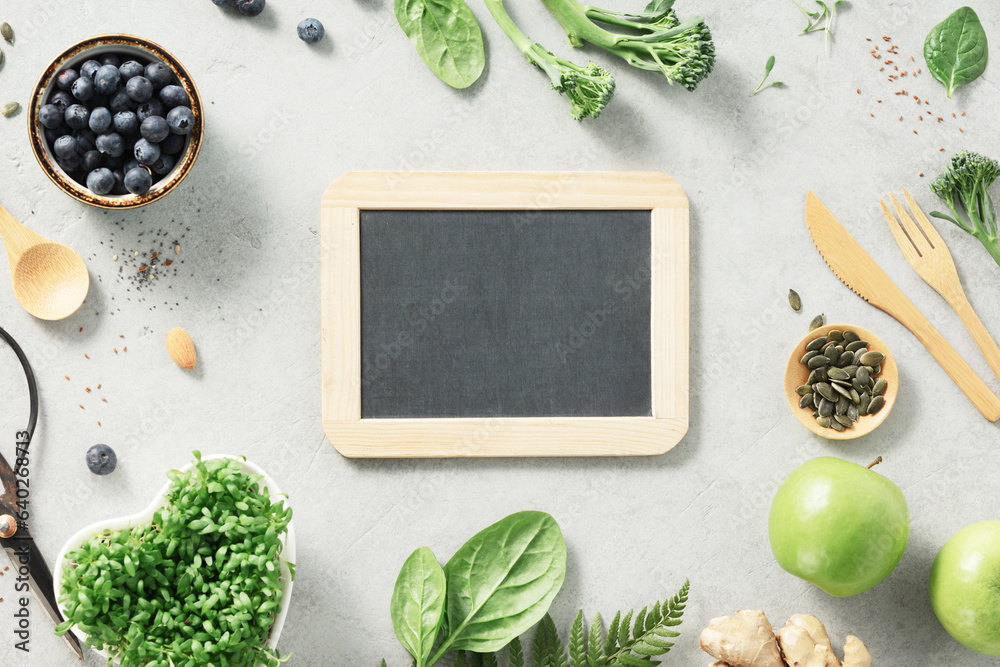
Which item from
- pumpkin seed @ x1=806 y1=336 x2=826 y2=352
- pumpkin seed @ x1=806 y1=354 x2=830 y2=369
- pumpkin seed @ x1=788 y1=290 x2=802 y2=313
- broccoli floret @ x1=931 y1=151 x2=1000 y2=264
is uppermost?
broccoli floret @ x1=931 y1=151 x2=1000 y2=264

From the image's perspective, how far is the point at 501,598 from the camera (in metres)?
1.06

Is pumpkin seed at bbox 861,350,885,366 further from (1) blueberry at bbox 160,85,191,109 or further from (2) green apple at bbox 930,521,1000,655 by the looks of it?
(1) blueberry at bbox 160,85,191,109

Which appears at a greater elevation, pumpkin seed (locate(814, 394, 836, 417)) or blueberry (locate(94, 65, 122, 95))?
blueberry (locate(94, 65, 122, 95))

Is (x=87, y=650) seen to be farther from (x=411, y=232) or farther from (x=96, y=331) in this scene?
(x=411, y=232)

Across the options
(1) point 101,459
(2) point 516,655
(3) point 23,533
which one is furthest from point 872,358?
(3) point 23,533

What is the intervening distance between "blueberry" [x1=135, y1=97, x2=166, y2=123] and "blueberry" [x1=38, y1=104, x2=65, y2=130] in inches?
4.1

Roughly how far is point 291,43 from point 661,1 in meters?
0.61

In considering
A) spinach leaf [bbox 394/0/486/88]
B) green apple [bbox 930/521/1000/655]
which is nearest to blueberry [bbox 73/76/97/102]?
spinach leaf [bbox 394/0/486/88]

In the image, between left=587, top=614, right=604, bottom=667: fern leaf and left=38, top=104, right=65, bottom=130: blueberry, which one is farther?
left=587, top=614, right=604, bottom=667: fern leaf

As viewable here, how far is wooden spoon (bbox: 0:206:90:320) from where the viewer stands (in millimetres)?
1069

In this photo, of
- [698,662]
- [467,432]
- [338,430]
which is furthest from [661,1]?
[698,662]

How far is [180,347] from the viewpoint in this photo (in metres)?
1.09

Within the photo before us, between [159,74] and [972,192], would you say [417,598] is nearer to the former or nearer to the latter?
[159,74]

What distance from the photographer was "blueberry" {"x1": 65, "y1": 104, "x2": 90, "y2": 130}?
37.6 inches
